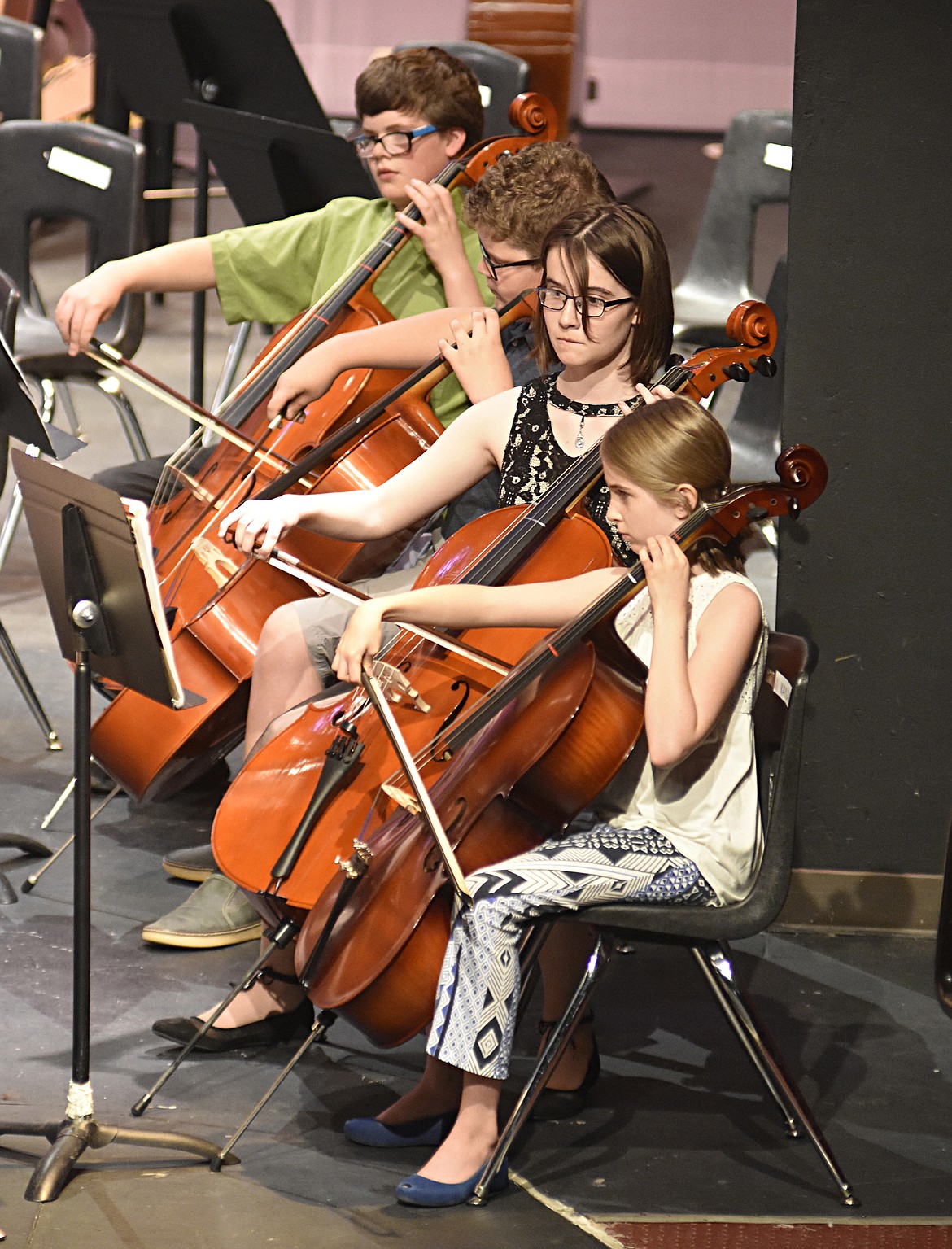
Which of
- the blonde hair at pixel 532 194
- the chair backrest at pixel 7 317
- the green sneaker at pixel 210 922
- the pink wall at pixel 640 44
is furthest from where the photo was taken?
the pink wall at pixel 640 44

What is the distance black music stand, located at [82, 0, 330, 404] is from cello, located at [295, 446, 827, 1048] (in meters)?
2.24

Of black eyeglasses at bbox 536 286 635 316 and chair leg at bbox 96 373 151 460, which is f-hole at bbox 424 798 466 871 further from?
chair leg at bbox 96 373 151 460

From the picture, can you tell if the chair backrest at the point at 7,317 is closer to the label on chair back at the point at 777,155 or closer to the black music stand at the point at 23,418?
the black music stand at the point at 23,418

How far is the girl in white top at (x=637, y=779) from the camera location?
85.4 inches

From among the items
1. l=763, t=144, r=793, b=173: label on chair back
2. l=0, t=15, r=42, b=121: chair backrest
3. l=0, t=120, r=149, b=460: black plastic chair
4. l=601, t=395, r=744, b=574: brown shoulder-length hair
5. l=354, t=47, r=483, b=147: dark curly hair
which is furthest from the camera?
l=0, t=15, r=42, b=121: chair backrest

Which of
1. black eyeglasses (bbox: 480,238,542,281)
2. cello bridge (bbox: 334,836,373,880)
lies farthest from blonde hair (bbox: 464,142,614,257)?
cello bridge (bbox: 334,836,373,880)

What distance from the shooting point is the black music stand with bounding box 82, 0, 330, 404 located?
423 cm

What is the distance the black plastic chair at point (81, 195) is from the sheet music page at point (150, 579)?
233cm

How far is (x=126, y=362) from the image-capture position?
9.55ft

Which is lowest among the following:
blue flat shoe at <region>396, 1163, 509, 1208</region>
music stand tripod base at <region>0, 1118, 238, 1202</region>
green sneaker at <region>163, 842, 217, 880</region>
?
green sneaker at <region>163, 842, 217, 880</region>

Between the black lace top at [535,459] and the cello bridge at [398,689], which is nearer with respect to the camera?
the cello bridge at [398,689]

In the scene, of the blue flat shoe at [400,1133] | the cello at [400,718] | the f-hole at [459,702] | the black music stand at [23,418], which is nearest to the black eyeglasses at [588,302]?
the cello at [400,718]

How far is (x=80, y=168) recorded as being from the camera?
4.52 meters

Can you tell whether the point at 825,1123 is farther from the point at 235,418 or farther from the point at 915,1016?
the point at 235,418
